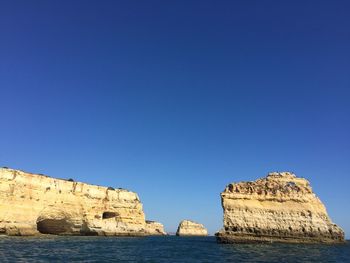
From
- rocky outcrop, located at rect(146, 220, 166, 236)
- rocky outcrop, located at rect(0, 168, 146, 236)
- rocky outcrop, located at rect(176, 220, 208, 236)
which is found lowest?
rocky outcrop, located at rect(0, 168, 146, 236)

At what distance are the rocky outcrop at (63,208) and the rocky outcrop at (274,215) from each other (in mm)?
26262

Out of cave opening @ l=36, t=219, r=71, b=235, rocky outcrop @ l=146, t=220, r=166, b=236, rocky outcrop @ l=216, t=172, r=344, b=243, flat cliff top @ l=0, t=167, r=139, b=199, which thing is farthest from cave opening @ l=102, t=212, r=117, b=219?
rocky outcrop @ l=146, t=220, r=166, b=236

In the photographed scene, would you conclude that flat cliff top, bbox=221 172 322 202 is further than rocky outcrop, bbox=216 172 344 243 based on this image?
Yes

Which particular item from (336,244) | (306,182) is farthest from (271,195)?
Answer: (336,244)

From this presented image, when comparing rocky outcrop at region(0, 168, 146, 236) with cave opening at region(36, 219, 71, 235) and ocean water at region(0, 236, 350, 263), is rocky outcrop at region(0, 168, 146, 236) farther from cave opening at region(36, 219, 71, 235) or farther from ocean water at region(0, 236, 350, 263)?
ocean water at region(0, 236, 350, 263)

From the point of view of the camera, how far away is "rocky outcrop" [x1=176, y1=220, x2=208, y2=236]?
423 feet

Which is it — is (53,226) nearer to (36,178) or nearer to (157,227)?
(36,178)

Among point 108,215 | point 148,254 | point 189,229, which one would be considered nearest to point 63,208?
point 108,215

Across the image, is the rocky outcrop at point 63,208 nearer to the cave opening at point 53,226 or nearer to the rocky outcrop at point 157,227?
the cave opening at point 53,226

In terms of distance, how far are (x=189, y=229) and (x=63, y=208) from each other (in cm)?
7816

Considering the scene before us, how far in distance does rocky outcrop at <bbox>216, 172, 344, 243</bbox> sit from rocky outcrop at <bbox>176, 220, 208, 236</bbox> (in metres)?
82.2

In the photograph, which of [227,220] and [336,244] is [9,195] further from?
[336,244]

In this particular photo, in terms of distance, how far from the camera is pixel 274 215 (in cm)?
4806

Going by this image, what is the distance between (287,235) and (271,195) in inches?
214
